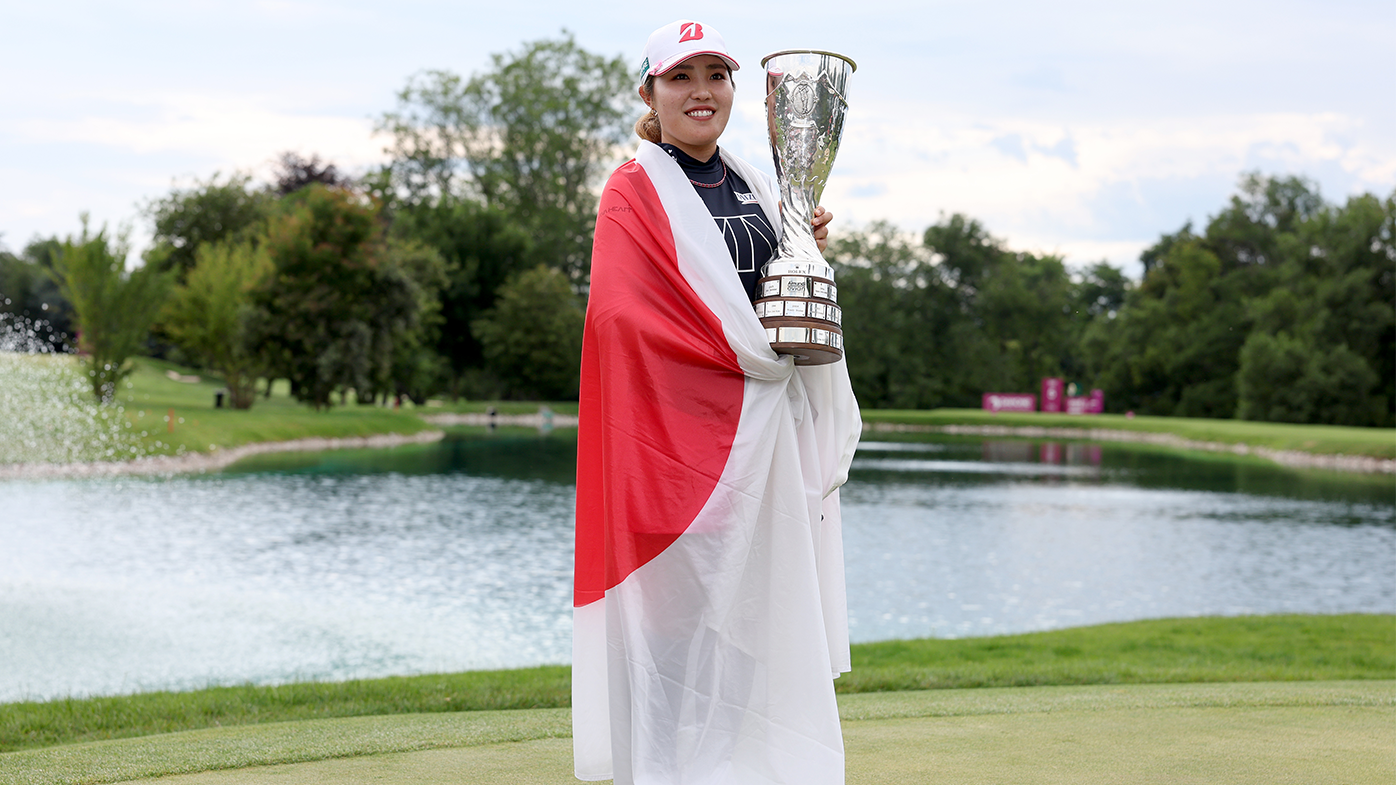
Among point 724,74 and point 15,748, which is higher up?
point 724,74

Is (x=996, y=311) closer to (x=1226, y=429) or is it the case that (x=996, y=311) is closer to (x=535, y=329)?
(x=1226, y=429)

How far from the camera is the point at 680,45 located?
321 cm

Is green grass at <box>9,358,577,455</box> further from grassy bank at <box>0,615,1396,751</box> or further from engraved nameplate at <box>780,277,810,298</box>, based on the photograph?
engraved nameplate at <box>780,277,810,298</box>

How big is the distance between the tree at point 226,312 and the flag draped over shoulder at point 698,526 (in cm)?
3781

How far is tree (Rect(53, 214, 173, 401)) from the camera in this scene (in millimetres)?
32188

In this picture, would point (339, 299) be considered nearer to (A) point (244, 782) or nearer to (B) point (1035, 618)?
(B) point (1035, 618)

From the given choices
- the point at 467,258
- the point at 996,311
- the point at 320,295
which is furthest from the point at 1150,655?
the point at 996,311

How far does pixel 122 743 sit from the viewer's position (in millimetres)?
4410

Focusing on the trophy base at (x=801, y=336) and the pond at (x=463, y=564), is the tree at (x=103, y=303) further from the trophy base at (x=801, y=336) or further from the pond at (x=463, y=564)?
the trophy base at (x=801, y=336)

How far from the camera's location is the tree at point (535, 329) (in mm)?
54188

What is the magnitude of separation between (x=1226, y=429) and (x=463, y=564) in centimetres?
4045

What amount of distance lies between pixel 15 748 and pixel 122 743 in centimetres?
150

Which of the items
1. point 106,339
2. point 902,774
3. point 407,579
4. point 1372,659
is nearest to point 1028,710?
point 902,774

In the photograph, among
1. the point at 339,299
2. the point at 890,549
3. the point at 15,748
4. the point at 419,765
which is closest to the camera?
the point at 419,765
